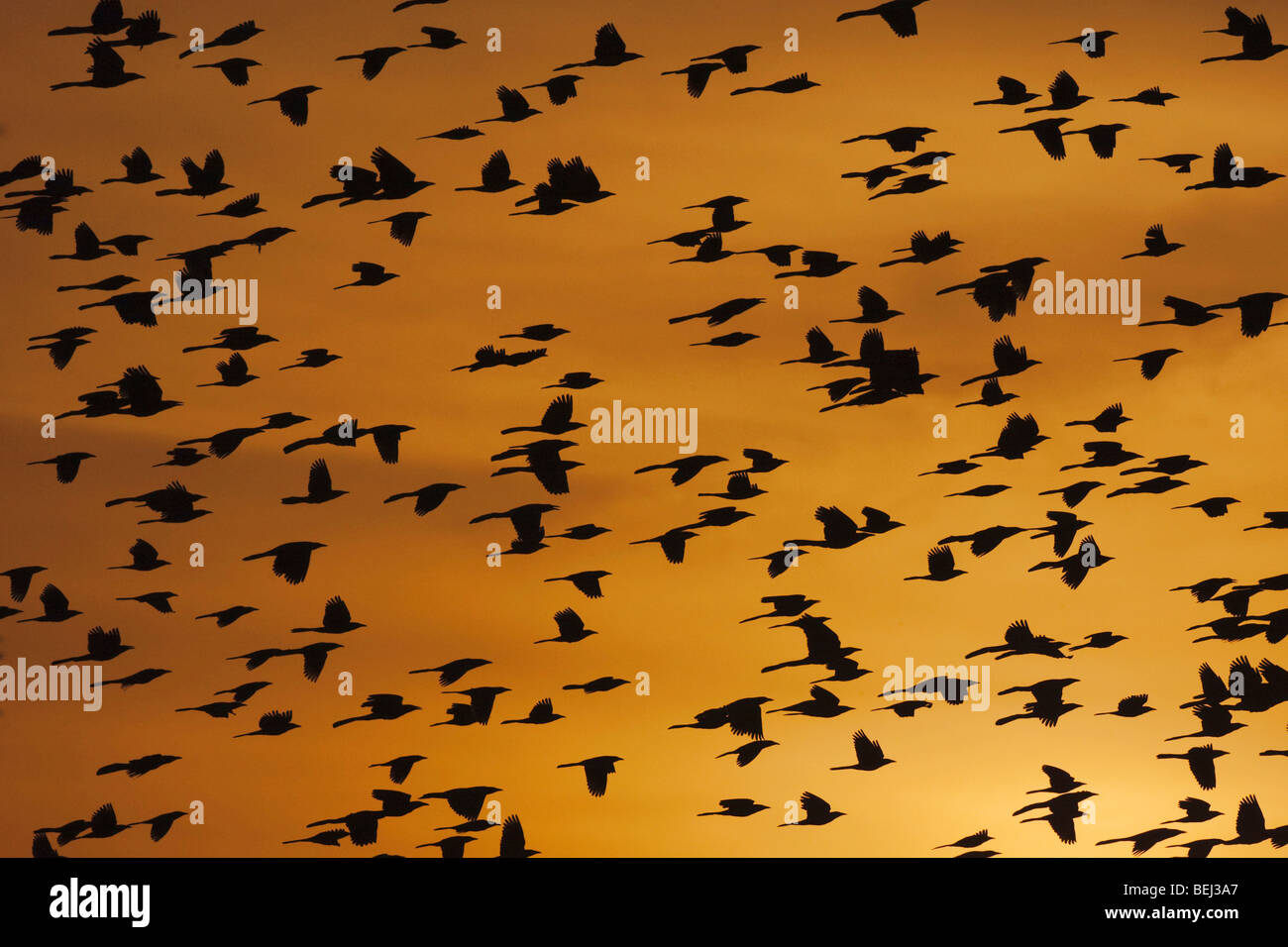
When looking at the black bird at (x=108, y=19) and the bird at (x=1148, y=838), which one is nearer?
the black bird at (x=108, y=19)

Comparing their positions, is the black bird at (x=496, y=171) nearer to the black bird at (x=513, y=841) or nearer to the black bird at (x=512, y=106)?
the black bird at (x=512, y=106)

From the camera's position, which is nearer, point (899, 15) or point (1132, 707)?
point (899, 15)

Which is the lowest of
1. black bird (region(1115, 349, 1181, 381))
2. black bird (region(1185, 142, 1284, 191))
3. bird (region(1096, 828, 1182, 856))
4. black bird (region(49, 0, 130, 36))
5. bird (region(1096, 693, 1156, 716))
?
bird (region(1096, 828, 1182, 856))

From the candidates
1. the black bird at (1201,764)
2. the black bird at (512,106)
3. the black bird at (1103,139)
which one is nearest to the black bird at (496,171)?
the black bird at (512,106)

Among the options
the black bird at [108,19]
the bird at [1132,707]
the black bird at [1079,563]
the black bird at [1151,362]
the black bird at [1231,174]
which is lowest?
the bird at [1132,707]

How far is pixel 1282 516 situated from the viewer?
2441 centimetres

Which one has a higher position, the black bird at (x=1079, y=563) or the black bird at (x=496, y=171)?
the black bird at (x=496, y=171)

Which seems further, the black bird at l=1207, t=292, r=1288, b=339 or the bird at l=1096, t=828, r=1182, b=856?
the bird at l=1096, t=828, r=1182, b=856

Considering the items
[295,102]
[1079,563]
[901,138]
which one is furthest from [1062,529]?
[295,102]

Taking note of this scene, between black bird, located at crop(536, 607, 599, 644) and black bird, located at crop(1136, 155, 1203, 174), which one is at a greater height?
black bird, located at crop(1136, 155, 1203, 174)

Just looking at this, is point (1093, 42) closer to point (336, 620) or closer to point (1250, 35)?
point (1250, 35)

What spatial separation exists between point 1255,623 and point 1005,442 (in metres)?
6.44

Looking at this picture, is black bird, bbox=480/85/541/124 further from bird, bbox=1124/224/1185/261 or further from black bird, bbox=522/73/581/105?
bird, bbox=1124/224/1185/261

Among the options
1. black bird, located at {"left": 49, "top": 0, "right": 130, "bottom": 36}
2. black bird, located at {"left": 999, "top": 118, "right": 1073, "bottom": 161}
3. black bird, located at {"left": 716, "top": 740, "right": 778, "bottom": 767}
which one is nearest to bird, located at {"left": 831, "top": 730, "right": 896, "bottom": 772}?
black bird, located at {"left": 716, "top": 740, "right": 778, "bottom": 767}
